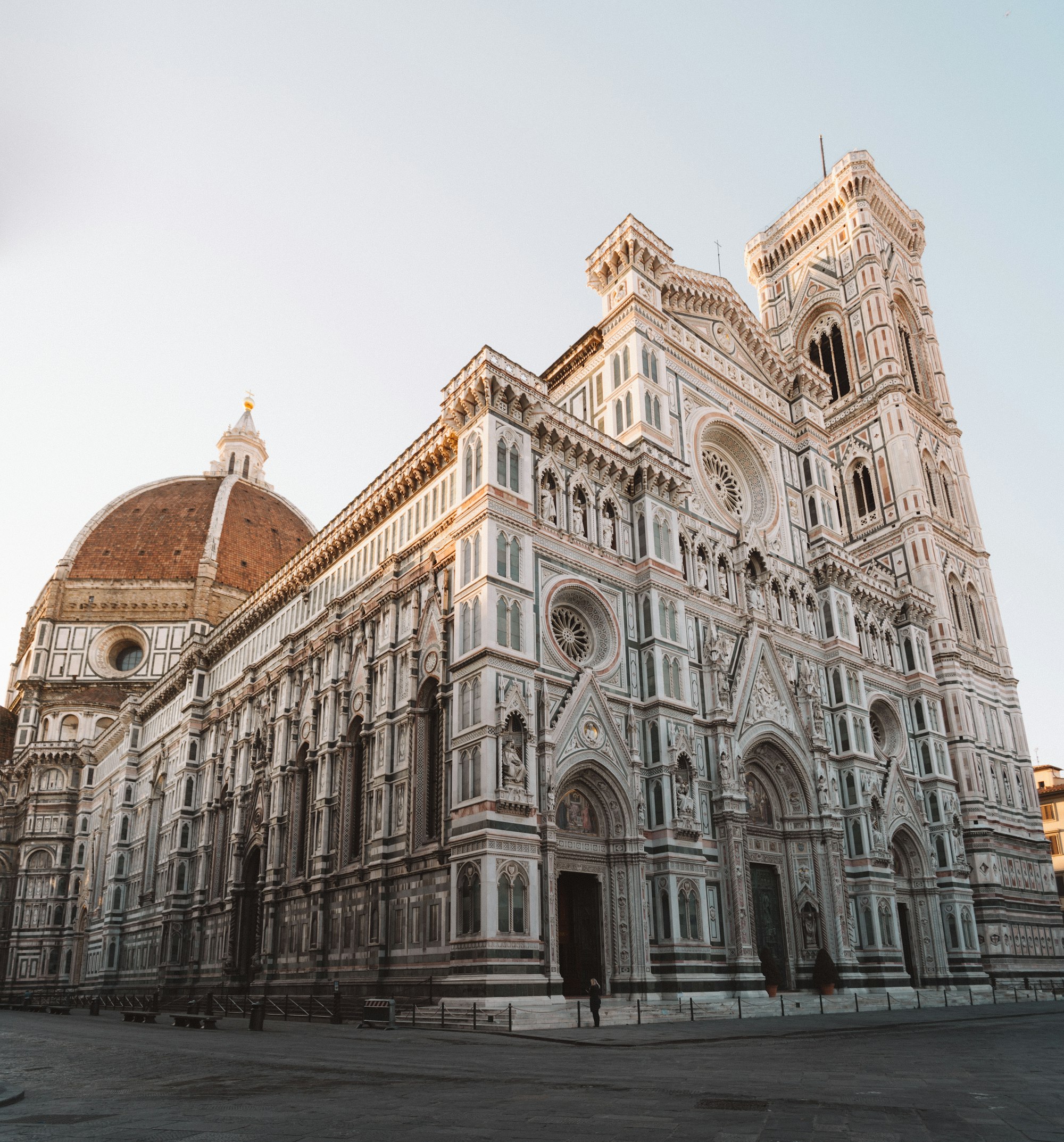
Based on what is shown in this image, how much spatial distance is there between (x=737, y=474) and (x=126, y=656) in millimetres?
59800

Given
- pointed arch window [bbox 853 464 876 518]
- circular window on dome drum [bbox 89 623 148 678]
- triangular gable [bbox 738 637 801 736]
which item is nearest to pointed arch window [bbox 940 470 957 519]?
pointed arch window [bbox 853 464 876 518]

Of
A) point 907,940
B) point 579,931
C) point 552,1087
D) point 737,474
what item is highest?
point 737,474

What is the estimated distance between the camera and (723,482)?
139 feet

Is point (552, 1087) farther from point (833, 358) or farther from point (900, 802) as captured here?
point (833, 358)

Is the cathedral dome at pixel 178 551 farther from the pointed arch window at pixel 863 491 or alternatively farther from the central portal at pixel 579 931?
the central portal at pixel 579 931

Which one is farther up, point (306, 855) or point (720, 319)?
point (720, 319)

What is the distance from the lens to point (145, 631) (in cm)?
7950

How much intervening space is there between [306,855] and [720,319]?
1203 inches

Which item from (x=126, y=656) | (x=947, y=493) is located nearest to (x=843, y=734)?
(x=947, y=493)

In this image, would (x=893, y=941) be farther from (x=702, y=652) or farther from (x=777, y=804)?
(x=702, y=652)

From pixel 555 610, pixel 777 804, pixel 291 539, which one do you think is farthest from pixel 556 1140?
pixel 291 539

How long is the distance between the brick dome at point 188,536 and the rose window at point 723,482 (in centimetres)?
5384

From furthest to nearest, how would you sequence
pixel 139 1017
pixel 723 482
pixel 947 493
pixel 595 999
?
pixel 947 493 → pixel 723 482 → pixel 139 1017 → pixel 595 999

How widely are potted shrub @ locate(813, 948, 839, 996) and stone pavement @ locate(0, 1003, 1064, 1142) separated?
443 inches
